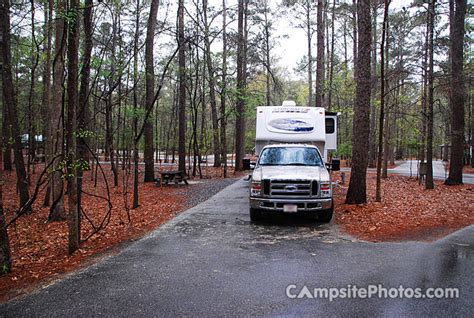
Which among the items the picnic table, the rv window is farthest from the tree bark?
the rv window

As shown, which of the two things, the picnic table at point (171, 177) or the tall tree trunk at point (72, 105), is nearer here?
the tall tree trunk at point (72, 105)

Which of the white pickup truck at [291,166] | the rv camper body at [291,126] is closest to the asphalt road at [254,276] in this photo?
the white pickup truck at [291,166]

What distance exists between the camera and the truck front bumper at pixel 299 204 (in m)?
8.35

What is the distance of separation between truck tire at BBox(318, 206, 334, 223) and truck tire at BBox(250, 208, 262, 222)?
1473 mm

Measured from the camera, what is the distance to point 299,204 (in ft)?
27.5

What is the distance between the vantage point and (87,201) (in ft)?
49.8

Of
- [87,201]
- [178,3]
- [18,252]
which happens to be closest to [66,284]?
[18,252]

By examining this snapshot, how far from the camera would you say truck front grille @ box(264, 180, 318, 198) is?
840 cm

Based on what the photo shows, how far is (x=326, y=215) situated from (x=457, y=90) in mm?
10666

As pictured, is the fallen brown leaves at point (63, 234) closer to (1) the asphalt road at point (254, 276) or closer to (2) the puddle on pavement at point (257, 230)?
(1) the asphalt road at point (254, 276)

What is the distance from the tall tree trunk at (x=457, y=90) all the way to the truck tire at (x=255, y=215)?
1035 centimetres

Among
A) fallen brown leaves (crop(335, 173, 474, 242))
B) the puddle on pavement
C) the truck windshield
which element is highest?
the truck windshield

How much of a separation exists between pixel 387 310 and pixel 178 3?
1695 centimetres

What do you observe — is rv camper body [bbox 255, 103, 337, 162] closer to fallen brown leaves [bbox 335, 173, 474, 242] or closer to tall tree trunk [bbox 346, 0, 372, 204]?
tall tree trunk [bbox 346, 0, 372, 204]
